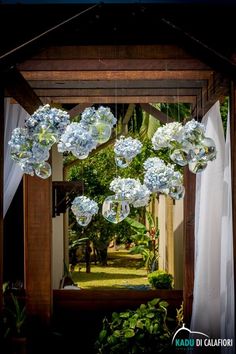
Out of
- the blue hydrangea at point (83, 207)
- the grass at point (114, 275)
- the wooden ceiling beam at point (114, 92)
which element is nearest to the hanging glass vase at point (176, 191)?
the blue hydrangea at point (83, 207)

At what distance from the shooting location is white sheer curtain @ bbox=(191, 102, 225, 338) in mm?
5008

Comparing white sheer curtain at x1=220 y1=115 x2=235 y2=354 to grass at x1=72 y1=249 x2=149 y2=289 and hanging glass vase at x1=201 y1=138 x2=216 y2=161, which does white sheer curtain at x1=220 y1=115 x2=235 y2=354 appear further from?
grass at x1=72 y1=249 x2=149 y2=289

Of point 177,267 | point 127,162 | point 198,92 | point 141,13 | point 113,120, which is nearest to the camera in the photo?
point 141,13

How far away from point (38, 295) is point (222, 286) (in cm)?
222

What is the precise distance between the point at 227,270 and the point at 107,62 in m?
1.89

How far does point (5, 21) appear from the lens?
11.0ft

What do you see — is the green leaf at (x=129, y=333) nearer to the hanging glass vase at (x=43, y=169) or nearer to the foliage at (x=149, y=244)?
the hanging glass vase at (x=43, y=169)

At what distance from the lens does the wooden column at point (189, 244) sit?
5824mm

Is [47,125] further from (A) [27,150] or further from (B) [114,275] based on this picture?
(B) [114,275]

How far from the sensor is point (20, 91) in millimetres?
4250

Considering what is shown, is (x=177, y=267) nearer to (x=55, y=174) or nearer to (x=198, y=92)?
(x=55, y=174)

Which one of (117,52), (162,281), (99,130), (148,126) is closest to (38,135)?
(99,130)

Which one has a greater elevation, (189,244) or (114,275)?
(189,244)

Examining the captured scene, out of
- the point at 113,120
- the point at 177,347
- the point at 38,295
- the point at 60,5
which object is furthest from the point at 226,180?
the point at 38,295
